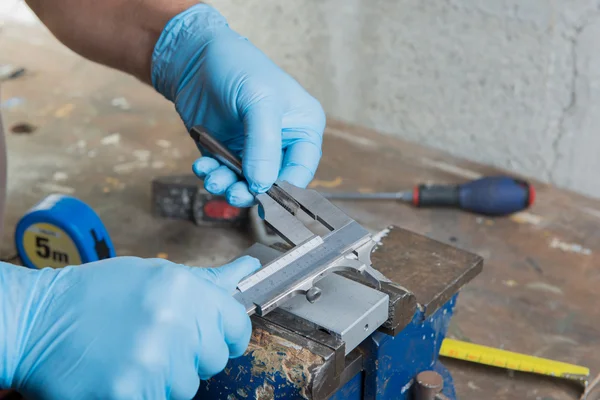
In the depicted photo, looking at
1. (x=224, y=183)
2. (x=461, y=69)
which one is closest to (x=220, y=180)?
(x=224, y=183)

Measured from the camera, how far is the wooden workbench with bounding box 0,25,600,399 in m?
1.75

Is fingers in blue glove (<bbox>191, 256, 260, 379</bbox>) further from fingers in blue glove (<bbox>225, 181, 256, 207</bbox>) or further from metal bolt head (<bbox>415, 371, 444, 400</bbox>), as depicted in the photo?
metal bolt head (<bbox>415, 371, 444, 400</bbox>)

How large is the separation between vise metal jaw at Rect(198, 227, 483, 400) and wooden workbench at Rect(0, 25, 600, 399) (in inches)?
14.4

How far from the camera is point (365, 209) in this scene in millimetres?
2244

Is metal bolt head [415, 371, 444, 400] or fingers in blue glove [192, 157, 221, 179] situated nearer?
metal bolt head [415, 371, 444, 400]

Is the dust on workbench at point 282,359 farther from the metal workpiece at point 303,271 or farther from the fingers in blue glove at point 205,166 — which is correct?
the fingers in blue glove at point 205,166

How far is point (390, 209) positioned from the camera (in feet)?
7.36

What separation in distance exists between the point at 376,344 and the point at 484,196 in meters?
1.09

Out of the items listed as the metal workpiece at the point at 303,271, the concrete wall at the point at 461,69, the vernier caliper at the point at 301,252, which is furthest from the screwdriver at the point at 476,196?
the metal workpiece at the point at 303,271

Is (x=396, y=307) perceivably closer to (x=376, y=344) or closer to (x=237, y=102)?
(x=376, y=344)

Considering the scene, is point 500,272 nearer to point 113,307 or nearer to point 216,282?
point 216,282

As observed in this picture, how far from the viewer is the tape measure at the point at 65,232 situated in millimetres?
1749

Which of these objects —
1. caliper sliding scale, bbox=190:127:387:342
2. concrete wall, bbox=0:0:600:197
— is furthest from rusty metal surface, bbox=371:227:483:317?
concrete wall, bbox=0:0:600:197

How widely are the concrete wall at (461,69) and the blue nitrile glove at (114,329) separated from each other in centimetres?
160
